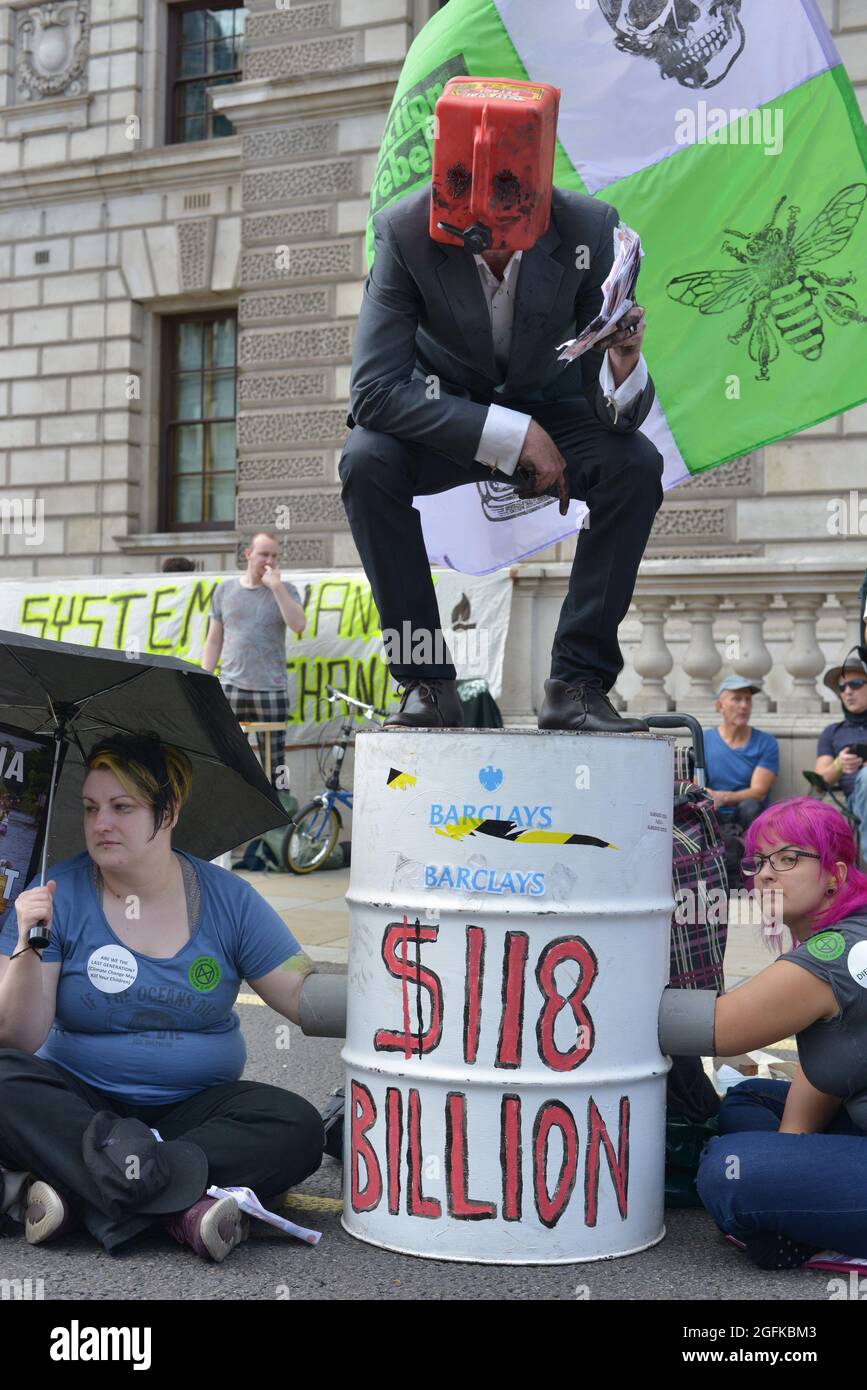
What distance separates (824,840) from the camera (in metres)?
3.22

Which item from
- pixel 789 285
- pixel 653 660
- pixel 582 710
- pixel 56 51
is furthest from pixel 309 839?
pixel 56 51

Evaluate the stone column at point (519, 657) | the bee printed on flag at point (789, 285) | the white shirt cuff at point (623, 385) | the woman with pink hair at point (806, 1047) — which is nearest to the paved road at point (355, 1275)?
the woman with pink hair at point (806, 1047)

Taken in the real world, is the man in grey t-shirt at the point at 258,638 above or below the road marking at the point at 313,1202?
above

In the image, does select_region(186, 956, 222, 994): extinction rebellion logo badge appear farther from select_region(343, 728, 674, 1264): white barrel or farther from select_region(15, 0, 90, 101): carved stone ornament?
select_region(15, 0, 90, 101): carved stone ornament

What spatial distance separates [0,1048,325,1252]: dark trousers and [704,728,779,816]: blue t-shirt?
5.81m

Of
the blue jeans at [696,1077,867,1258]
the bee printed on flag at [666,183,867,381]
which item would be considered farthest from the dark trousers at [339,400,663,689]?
the bee printed on flag at [666,183,867,381]

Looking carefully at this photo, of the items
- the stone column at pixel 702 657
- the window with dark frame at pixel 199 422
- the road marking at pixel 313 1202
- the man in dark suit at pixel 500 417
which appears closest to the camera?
the man in dark suit at pixel 500 417

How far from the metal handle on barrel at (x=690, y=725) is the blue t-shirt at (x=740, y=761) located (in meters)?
4.73

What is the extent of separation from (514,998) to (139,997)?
2.95ft

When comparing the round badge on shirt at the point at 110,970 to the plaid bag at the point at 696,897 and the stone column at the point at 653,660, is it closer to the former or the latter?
the plaid bag at the point at 696,897

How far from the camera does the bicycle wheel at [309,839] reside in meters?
9.52

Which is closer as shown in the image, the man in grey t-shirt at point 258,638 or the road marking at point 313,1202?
the road marking at point 313,1202
